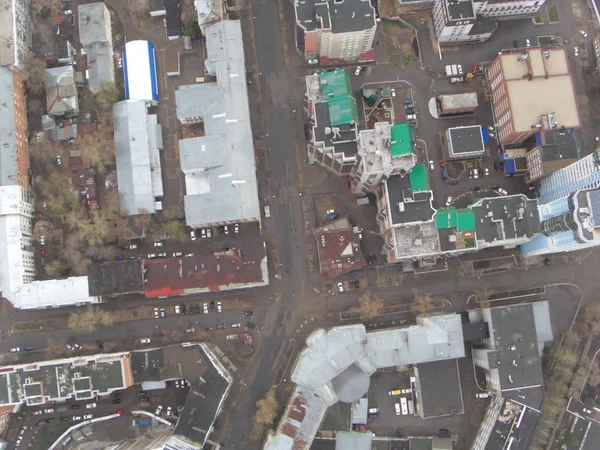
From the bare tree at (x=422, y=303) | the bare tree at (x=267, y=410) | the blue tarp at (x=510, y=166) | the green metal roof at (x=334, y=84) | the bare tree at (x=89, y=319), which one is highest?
the green metal roof at (x=334, y=84)

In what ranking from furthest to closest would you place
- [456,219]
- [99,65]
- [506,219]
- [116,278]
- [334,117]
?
[99,65]
[116,278]
[334,117]
[456,219]
[506,219]

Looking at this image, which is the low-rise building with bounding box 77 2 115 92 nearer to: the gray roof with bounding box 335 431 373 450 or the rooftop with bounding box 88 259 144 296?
the rooftop with bounding box 88 259 144 296

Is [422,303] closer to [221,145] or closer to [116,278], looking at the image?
[221,145]

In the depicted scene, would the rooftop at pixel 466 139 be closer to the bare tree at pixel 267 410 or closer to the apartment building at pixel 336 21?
the apartment building at pixel 336 21

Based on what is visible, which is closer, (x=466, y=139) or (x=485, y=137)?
(x=466, y=139)

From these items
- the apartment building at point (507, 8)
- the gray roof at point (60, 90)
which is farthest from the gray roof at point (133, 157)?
the apartment building at point (507, 8)

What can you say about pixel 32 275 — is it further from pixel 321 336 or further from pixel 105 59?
pixel 321 336

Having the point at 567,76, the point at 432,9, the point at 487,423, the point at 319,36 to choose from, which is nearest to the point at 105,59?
the point at 319,36

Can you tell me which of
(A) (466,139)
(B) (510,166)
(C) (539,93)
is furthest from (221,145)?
(C) (539,93)
